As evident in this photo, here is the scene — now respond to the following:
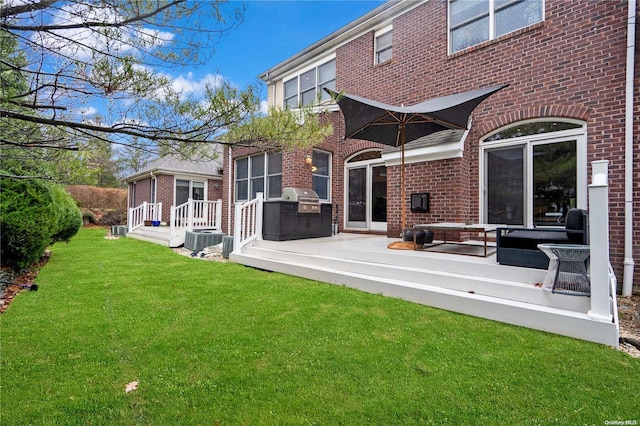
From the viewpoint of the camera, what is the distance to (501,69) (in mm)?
6242

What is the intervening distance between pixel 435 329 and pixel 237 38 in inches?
142

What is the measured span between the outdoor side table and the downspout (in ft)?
6.91

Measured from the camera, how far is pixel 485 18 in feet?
21.6

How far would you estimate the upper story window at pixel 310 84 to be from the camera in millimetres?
10047

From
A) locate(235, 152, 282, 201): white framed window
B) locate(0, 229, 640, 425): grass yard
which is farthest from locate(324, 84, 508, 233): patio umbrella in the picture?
locate(235, 152, 282, 201): white framed window

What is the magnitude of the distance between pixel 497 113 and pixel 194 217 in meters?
9.92

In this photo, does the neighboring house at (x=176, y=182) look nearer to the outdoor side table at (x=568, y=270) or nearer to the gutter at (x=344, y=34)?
the gutter at (x=344, y=34)

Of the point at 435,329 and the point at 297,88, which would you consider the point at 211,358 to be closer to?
the point at 435,329

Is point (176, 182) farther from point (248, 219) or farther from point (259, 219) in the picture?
point (259, 219)

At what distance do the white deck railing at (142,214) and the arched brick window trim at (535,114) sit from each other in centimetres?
1303

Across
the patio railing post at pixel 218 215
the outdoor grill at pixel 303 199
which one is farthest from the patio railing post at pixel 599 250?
the patio railing post at pixel 218 215

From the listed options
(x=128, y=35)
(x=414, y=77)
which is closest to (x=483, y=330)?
(x=128, y=35)

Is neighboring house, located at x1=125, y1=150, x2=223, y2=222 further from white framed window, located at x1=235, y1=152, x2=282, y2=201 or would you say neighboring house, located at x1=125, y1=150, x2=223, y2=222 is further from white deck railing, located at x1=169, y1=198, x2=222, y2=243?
white framed window, located at x1=235, y1=152, x2=282, y2=201

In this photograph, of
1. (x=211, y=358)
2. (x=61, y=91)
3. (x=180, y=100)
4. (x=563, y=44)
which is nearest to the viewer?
(x=61, y=91)
